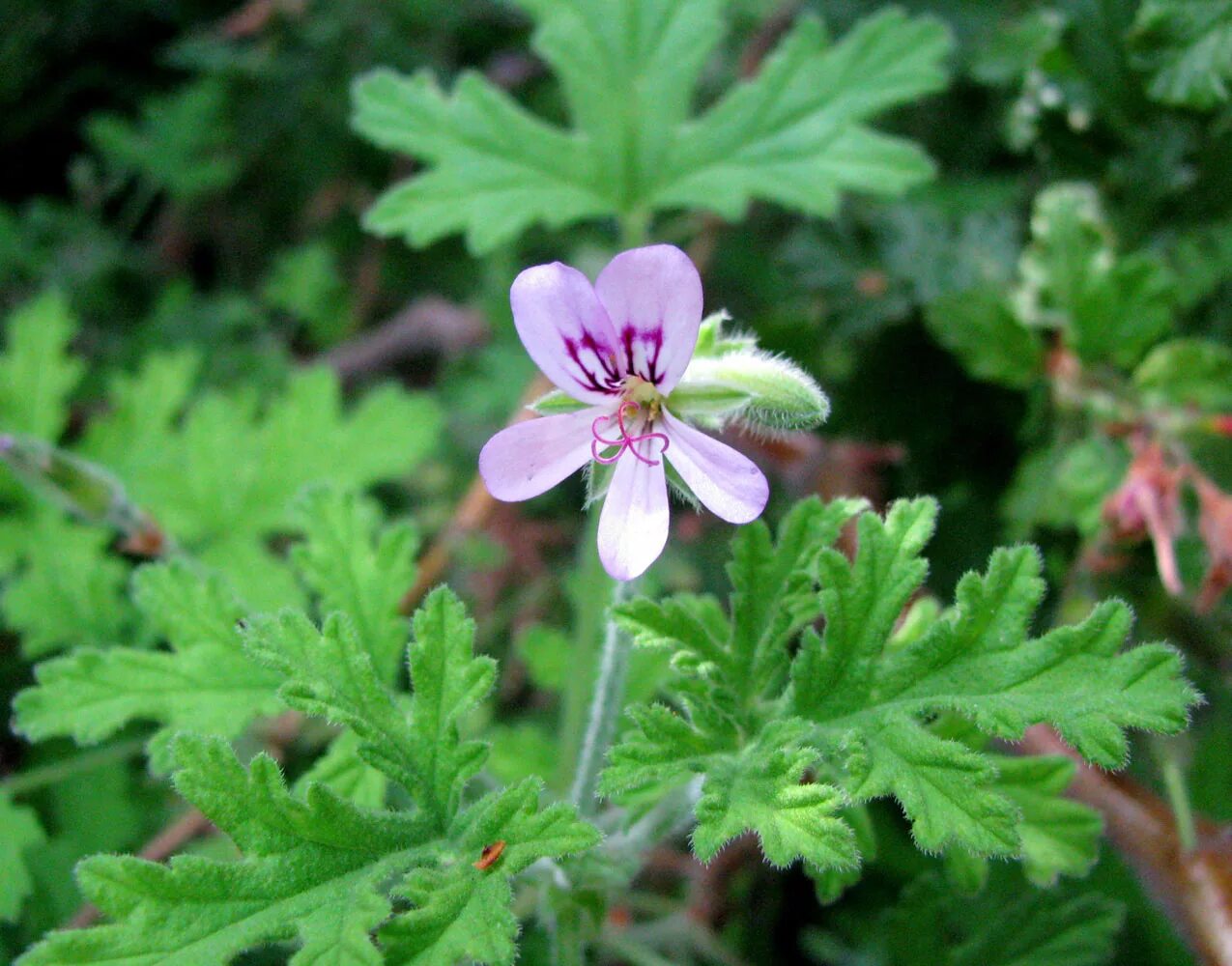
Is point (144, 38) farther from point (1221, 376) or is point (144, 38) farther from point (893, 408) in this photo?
point (1221, 376)

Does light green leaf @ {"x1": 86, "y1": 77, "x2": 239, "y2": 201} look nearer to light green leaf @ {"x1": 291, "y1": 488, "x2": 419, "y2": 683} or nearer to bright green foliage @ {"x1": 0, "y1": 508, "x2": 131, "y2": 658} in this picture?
bright green foliage @ {"x1": 0, "y1": 508, "x2": 131, "y2": 658}

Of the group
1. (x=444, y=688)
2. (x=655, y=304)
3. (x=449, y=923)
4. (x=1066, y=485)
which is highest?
(x=655, y=304)

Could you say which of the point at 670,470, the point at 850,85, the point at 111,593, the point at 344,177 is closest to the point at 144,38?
the point at 344,177

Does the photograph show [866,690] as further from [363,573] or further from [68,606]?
[68,606]

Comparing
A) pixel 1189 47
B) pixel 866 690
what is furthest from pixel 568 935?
pixel 1189 47

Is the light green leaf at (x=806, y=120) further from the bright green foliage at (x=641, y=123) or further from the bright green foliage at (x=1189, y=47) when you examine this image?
the bright green foliage at (x=1189, y=47)

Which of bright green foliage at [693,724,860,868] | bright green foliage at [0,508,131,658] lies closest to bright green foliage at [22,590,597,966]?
bright green foliage at [693,724,860,868]
